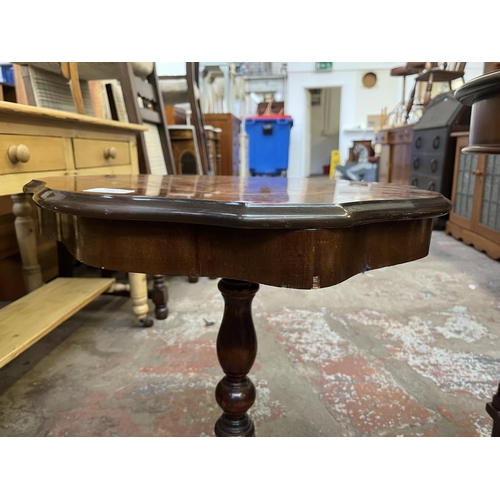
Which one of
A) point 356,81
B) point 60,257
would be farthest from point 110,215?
point 356,81

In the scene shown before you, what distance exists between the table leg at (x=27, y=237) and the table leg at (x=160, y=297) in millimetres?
524

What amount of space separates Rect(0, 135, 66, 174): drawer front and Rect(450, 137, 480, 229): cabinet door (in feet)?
9.21

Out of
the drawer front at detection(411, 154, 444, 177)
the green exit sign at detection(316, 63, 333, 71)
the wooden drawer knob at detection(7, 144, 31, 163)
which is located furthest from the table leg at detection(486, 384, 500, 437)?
the green exit sign at detection(316, 63, 333, 71)

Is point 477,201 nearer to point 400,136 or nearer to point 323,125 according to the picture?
point 400,136

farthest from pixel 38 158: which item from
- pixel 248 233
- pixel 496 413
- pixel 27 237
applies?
pixel 496 413

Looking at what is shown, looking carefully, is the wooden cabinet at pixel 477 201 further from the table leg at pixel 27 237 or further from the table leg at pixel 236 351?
the table leg at pixel 27 237

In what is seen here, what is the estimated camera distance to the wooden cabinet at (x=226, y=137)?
4.84 m

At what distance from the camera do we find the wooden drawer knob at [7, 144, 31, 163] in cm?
114

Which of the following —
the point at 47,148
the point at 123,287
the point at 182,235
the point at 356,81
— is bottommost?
the point at 123,287

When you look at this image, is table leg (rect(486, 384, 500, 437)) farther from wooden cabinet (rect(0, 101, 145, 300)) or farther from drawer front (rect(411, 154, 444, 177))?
drawer front (rect(411, 154, 444, 177))

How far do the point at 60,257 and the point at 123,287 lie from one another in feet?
1.25

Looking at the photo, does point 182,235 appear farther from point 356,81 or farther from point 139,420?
point 356,81

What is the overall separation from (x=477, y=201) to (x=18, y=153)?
2979mm
